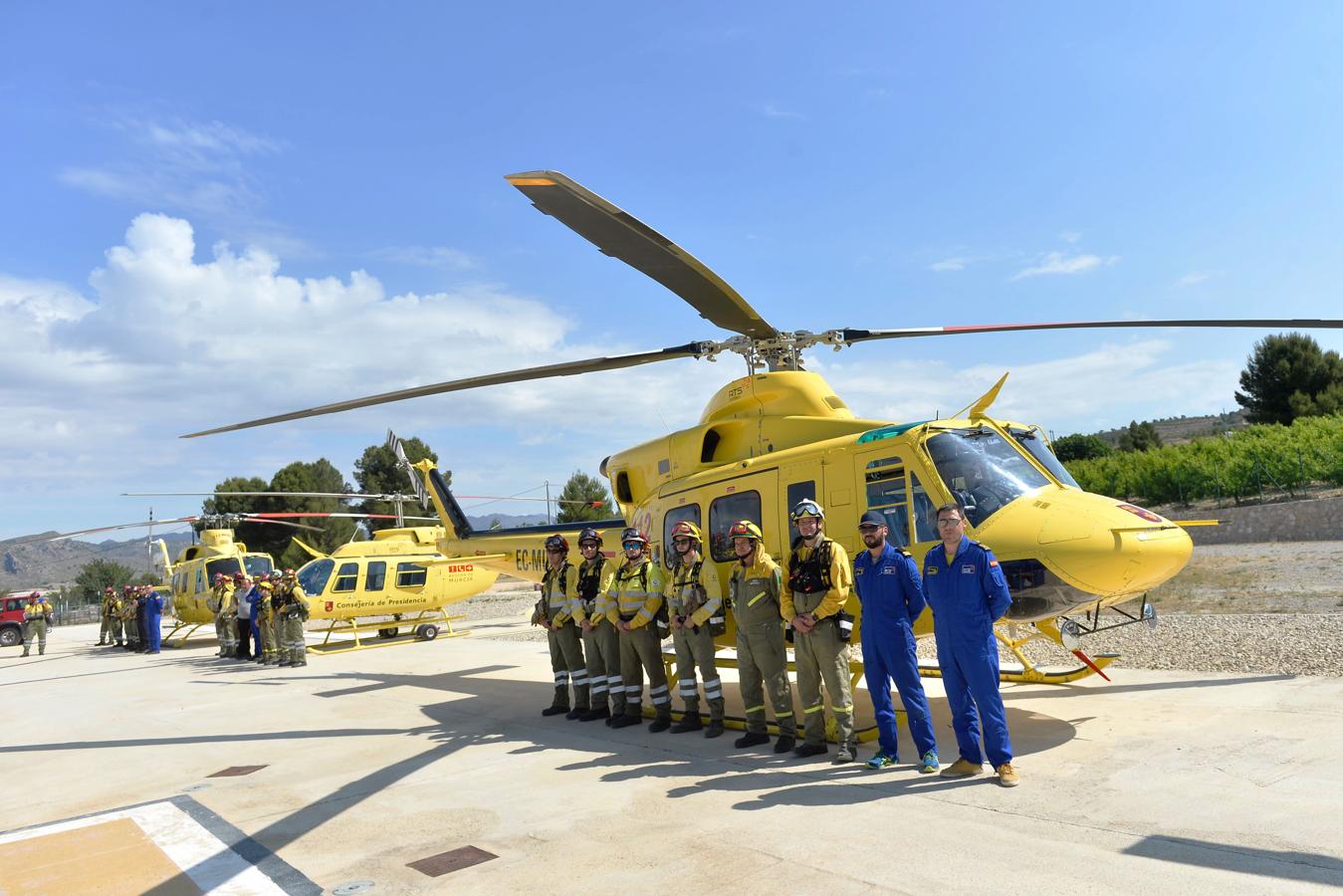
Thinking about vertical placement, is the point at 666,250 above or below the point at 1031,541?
above

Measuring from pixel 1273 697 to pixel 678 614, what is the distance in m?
4.78

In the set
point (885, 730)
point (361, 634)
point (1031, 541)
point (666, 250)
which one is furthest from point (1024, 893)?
point (361, 634)

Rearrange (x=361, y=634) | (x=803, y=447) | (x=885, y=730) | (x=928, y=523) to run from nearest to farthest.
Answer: (x=885, y=730) < (x=928, y=523) < (x=803, y=447) < (x=361, y=634)

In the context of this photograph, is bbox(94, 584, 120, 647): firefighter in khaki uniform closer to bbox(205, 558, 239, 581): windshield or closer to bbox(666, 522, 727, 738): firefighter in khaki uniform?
bbox(205, 558, 239, 581): windshield

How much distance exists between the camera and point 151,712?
10.1 m

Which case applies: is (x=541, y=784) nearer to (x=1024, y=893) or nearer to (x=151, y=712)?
(x=1024, y=893)

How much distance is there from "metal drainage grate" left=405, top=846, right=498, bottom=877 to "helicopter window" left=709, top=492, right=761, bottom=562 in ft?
11.9

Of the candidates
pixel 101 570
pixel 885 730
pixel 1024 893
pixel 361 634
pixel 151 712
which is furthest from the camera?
pixel 101 570

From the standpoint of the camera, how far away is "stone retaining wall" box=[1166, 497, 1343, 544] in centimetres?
2283

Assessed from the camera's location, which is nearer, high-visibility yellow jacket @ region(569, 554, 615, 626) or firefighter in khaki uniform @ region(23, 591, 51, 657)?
high-visibility yellow jacket @ region(569, 554, 615, 626)

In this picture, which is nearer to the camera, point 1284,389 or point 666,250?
point 666,250

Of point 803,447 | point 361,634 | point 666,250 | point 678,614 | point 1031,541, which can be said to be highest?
point 666,250

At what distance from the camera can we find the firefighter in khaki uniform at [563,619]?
8195mm

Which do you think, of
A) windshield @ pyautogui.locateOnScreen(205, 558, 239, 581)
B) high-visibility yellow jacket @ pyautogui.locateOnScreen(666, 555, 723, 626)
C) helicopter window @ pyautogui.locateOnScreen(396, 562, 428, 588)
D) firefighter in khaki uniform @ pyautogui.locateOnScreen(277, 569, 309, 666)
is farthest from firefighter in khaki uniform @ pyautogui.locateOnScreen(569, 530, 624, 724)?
windshield @ pyautogui.locateOnScreen(205, 558, 239, 581)
